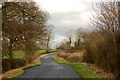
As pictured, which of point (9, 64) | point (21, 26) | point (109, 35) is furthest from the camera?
point (21, 26)

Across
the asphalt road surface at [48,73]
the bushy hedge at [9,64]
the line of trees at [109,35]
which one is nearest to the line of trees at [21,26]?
the bushy hedge at [9,64]

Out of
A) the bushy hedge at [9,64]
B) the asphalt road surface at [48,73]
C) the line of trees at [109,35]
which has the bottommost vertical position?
the asphalt road surface at [48,73]

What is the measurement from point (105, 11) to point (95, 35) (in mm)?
3831

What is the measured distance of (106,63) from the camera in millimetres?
14438

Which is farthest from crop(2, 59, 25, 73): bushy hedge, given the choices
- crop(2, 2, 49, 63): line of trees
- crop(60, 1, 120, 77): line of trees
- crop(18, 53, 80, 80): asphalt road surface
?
crop(60, 1, 120, 77): line of trees

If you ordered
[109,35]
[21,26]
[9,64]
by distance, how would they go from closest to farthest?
[109,35], [9,64], [21,26]

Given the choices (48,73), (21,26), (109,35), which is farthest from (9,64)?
(109,35)

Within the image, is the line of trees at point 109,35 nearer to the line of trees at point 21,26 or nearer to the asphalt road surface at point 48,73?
the asphalt road surface at point 48,73

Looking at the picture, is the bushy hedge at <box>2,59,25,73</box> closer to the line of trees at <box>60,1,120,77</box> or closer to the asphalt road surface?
the asphalt road surface

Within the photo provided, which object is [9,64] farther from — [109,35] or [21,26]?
[109,35]

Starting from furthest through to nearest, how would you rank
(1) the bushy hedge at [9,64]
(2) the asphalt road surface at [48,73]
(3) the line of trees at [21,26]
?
1. (1) the bushy hedge at [9,64]
2. (3) the line of trees at [21,26]
3. (2) the asphalt road surface at [48,73]

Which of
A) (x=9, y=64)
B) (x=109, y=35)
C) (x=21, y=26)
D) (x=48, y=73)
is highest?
(x=21, y=26)

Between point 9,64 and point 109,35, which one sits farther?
point 9,64

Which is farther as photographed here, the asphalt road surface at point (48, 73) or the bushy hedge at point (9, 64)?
the bushy hedge at point (9, 64)
